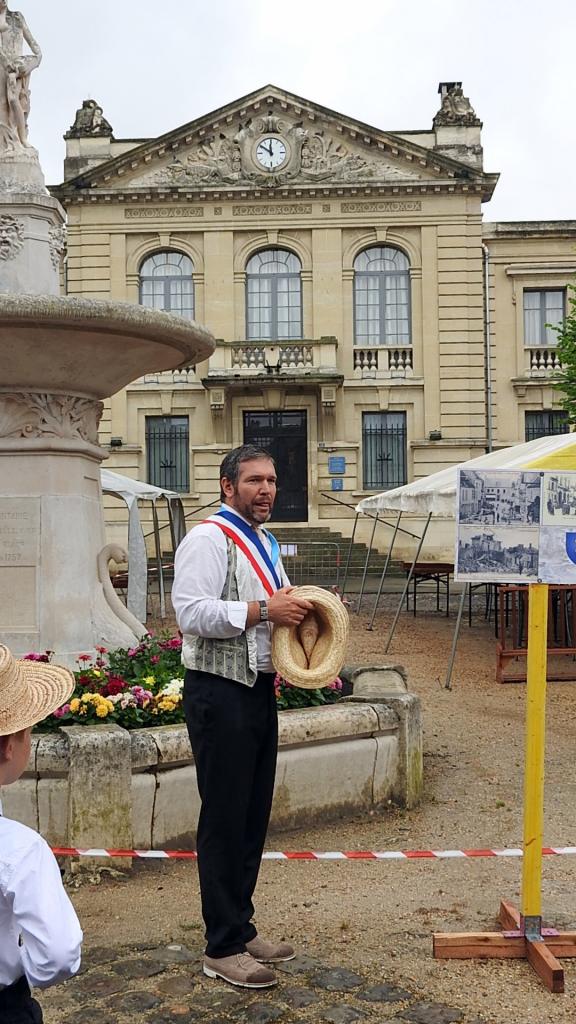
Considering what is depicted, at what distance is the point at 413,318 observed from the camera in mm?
28906

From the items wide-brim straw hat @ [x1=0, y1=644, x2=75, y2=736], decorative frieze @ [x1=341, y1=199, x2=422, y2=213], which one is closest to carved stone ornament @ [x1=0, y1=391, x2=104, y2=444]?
wide-brim straw hat @ [x1=0, y1=644, x2=75, y2=736]

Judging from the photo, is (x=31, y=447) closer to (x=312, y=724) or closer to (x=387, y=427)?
(x=312, y=724)

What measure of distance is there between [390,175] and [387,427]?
22.9ft

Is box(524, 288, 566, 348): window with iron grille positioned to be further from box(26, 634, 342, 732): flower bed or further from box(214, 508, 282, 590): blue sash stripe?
box(214, 508, 282, 590): blue sash stripe

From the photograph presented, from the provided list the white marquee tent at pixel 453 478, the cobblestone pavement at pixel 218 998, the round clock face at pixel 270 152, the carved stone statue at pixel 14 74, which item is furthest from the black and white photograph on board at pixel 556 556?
the round clock face at pixel 270 152

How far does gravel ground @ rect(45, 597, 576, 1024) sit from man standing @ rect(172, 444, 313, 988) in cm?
41

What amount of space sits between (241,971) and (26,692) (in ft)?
6.31

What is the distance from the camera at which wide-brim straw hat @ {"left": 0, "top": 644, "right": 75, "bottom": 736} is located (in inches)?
85.9

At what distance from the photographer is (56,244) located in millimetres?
7156

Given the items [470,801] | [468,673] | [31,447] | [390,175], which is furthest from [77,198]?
[470,801]

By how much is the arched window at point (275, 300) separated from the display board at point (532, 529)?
24.5 meters

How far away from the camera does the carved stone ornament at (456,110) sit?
28.9 m

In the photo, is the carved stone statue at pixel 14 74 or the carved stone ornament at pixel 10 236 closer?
the carved stone ornament at pixel 10 236

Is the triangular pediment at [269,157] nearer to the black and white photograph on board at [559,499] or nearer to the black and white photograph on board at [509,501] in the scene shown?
the black and white photograph on board at [509,501]
